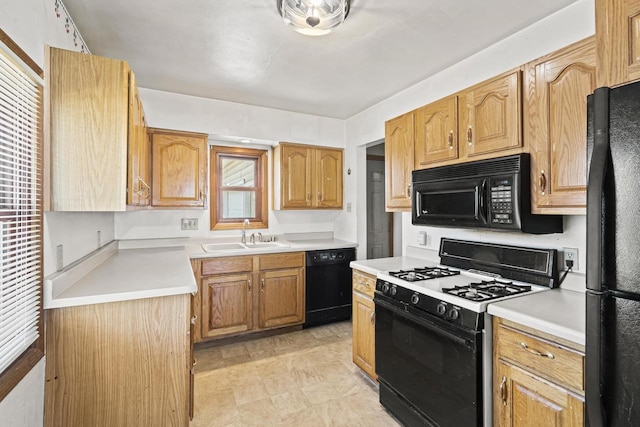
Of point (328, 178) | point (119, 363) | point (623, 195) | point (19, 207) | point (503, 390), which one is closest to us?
point (623, 195)

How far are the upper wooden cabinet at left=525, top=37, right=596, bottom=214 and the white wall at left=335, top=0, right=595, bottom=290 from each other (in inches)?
13.1

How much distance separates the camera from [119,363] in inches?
58.8

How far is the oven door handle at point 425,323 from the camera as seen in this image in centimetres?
148

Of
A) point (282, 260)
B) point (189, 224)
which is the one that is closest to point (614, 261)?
point (282, 260)

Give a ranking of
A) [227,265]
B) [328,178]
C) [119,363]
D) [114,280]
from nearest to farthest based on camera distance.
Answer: [119,363] < [114,280] < [227,265] < [328,178]

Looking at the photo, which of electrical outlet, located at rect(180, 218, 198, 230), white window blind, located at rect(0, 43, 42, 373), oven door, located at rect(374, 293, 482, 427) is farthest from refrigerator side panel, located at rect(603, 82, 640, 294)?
electrical outlet, located at rect(180, 218, 198, 230)

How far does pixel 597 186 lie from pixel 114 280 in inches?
85.5

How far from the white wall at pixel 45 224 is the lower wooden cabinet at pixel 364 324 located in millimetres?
1801

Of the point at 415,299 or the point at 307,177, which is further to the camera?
the point at 307,177

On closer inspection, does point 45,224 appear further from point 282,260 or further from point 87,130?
point 282,260

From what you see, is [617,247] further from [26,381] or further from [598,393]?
[26,381]

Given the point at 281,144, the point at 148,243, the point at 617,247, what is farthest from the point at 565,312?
the point at 148,243

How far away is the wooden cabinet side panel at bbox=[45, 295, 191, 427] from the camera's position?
142 cm

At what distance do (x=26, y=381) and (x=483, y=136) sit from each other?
2.47 metres
